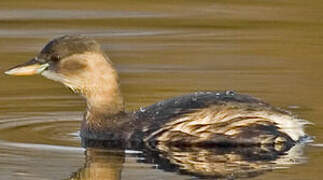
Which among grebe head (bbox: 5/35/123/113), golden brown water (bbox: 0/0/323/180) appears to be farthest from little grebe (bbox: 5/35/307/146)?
golden brown water (bbox: 0/0/323/180)

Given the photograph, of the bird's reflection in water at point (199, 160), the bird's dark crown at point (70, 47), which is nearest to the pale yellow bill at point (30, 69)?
the bird's dark crown at point (70, 47)

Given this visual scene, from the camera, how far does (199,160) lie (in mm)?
10039

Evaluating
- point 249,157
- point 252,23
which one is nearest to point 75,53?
point 249,157

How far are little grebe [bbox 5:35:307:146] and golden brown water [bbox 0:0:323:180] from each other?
0.95 feet

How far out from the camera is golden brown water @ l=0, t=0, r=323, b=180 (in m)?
10.0

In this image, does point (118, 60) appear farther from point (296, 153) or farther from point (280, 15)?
point (296, 153)

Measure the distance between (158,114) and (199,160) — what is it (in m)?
0.79

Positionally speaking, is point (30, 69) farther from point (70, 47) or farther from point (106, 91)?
point (106, 91)

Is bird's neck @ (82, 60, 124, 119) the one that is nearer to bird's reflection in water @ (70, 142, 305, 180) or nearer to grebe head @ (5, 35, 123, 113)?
grebe head @ (5, 35, 123, 113)

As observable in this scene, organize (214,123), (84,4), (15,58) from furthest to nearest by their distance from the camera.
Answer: (84,4), (15,58), (214,123)

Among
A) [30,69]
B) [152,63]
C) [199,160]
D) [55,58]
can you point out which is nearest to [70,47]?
[55,58]

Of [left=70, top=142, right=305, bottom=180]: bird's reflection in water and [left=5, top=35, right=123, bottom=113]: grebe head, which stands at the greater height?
[left=5, top=35, right=123, bottom=113]: grebe head

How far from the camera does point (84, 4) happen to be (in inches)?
686

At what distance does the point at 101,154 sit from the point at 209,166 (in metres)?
0.98
